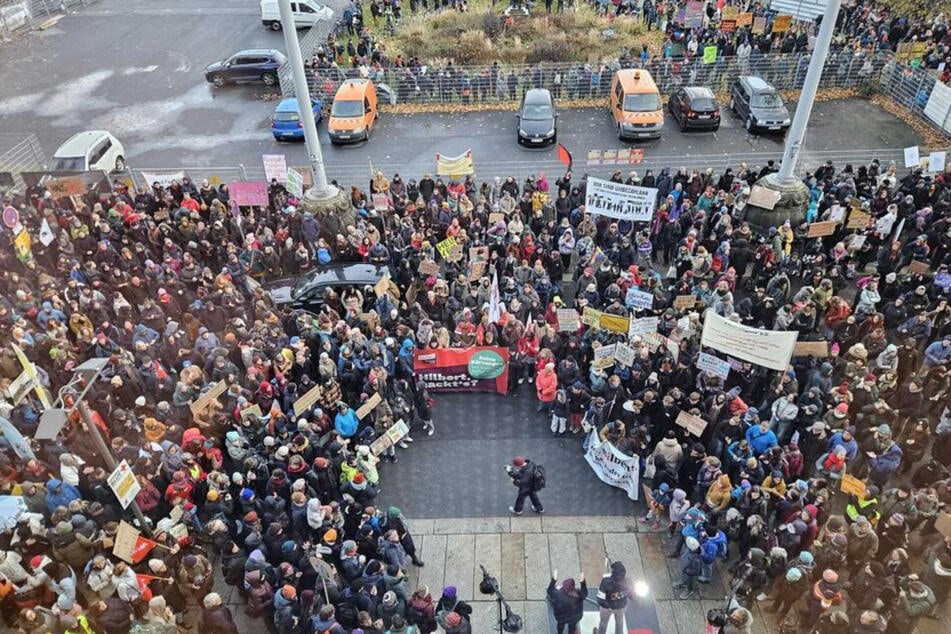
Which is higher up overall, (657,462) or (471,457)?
(657,462)

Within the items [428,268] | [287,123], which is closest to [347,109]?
[287,123]

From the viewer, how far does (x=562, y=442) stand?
1348 cm

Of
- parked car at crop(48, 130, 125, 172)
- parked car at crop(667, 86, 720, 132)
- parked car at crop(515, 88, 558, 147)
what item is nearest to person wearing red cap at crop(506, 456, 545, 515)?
parked car at crop(515, 88, 558, 147)

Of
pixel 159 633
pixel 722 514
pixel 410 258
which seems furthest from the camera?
pixel 410 258

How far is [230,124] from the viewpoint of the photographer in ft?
90.1

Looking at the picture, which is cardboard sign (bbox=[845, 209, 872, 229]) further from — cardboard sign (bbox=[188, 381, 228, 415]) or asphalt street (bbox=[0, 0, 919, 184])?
cardboard sign (bbox=[188, 381, 228, 415])

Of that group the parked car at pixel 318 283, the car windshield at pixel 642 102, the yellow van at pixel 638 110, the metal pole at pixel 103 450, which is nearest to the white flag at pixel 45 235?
the parked car at pixel 318 283

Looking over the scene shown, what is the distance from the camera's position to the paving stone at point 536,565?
433 inches

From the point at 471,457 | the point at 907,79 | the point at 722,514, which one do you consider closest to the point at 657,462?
the point at 722,514

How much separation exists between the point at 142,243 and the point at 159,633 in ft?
35.3

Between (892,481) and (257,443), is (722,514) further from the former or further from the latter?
(257,443)

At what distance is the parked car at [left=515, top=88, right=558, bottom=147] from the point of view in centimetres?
2441

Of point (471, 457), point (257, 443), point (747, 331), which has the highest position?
point (747, 331)

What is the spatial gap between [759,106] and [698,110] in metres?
2.24
